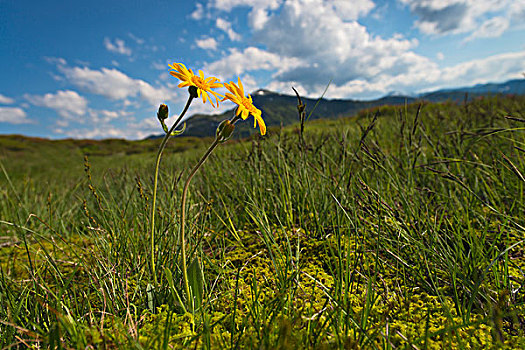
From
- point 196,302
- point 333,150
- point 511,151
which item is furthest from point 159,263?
point 511,151

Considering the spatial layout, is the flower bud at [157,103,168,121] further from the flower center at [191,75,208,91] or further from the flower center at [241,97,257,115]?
the flower center at [241,97,257,115]

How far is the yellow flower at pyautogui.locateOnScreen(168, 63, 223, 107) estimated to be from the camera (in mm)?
991

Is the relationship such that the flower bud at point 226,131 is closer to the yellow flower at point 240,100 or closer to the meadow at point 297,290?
the yellow flower at point 240,100

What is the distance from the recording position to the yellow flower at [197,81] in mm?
991

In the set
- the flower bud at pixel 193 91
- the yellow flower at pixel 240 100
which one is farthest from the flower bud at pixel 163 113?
the yellow flower at pixel 240 100

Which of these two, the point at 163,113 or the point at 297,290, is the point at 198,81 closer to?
the point at 163,113

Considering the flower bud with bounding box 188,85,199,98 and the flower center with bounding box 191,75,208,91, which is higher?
the flower center with bounding box 191,75,208,91

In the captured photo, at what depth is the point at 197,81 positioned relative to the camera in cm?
102

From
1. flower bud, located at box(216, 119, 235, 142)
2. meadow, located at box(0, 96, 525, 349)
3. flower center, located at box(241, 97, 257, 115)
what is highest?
flower center, located at box(241, 97, 257, 115)

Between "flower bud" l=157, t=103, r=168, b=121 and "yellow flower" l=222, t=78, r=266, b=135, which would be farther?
"flower bud" l=157, t=103, r=168, b=121

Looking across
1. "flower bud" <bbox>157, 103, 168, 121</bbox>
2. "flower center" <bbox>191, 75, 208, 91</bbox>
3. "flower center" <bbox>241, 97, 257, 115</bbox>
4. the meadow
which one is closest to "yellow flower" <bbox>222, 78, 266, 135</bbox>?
"flower center" <bbox>241, 97, 257, 115</bbox>

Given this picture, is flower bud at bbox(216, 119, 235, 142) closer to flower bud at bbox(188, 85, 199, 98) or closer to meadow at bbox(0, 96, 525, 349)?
flower bud at bbox(188, 85, 199, 98)

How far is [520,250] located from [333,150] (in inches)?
85.1

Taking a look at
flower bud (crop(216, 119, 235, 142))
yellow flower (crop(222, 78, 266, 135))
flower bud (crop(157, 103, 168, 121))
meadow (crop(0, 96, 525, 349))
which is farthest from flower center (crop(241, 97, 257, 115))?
meadow (crop(0, 96, 525, 349))
